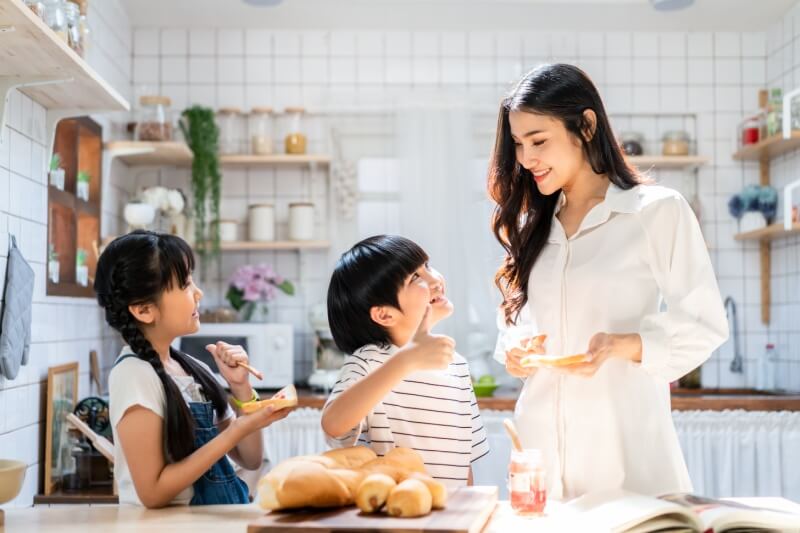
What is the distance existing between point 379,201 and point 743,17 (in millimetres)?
1863

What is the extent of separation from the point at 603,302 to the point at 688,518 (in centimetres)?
50

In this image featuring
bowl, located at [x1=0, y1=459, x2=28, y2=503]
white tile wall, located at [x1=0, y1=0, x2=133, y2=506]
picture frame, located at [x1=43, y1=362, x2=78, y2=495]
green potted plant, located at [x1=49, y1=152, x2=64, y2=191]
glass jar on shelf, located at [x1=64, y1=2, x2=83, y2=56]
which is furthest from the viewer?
green potted plant, located at [x1=49, y1=152, x2=64, y2=191]

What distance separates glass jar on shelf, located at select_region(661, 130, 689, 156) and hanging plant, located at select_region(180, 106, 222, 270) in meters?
2.06

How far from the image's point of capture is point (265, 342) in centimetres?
374

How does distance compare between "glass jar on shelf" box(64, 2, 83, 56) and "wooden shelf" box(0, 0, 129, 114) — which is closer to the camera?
"wooden shelf" box(0, 0, 129, 114)

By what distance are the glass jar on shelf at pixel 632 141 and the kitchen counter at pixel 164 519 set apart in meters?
2.92

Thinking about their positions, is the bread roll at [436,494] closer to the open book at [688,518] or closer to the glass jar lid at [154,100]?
the open book at [688,518]

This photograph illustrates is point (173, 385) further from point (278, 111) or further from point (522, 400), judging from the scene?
point (278, 111)

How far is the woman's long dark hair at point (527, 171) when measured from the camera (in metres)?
1.61

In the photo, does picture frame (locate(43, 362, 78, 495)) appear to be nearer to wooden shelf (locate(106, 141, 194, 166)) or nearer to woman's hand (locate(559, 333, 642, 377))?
wooden shelf (locate(106, 141, 194, 166))

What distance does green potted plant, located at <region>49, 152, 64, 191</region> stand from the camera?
9.78ft

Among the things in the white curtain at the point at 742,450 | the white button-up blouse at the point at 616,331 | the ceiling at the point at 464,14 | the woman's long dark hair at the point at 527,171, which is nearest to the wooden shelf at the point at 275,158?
the ceiling at the point at 464,14

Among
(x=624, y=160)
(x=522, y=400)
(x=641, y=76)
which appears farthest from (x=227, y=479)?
(x=641, y=76)

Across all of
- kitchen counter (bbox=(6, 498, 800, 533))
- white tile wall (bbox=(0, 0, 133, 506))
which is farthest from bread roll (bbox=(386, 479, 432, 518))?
white tile wall (bbox=(0, 0, 133, 506))
